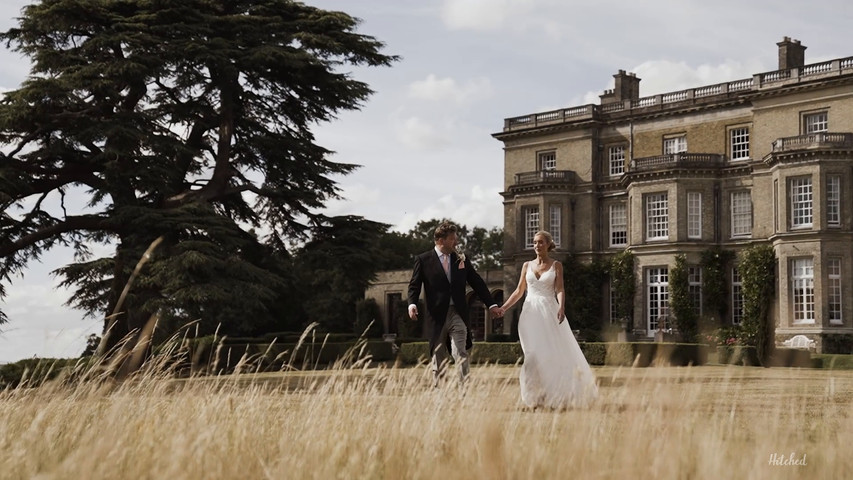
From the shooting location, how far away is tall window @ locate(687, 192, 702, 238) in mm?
37344

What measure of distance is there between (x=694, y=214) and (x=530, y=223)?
298 inches

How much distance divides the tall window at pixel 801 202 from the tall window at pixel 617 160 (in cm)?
858

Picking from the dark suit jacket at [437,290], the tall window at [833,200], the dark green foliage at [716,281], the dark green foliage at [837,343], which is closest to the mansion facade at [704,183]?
the tall window at [833,200]

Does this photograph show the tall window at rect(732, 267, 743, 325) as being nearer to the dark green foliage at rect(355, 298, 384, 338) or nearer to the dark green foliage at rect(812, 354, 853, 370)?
the dark green foliage at rect(812, 354, 853, 370)

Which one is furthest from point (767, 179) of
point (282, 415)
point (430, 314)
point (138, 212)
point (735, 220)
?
point (282, 415)

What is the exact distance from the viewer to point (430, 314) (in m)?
10.4

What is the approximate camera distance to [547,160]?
142 ft

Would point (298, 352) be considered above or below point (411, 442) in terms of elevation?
below

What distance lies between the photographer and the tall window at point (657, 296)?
122 ft

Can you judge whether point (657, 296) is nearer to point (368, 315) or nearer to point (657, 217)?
point (657, 217)

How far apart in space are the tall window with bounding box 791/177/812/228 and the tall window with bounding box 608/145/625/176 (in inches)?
338

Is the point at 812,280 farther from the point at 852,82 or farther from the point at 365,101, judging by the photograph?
the point at 365,101

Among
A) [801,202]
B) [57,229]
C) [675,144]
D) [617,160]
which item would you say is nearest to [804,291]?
[801,202]

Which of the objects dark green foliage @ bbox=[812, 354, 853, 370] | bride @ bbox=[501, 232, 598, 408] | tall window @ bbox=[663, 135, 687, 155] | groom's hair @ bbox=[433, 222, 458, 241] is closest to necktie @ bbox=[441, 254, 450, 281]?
groom's hair @ bbox=[433, 222, 458, 241]
